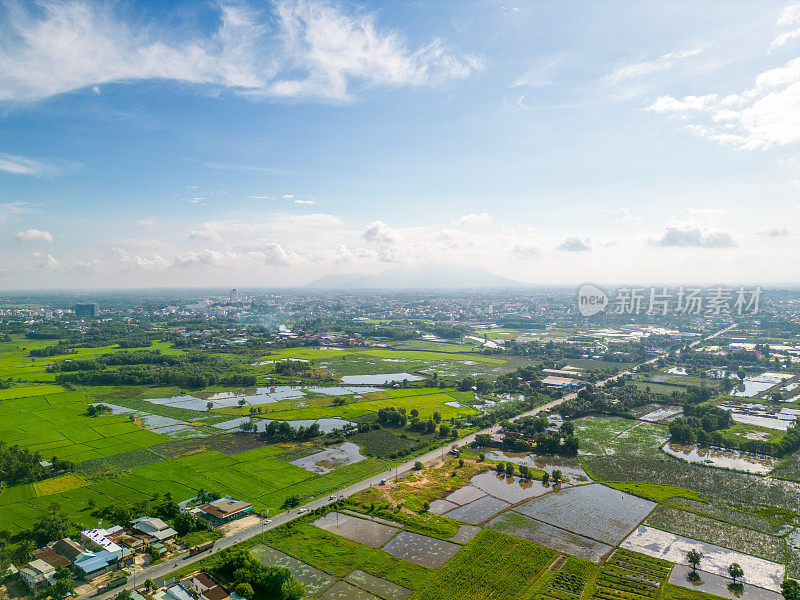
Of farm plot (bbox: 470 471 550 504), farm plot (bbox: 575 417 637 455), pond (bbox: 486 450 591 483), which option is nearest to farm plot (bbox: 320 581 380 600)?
farm plot (bbox: 470 471 550 504)

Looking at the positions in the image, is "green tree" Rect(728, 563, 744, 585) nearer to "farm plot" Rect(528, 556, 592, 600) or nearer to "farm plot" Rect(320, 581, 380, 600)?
"farm plot" Rect(528, 556, 592, 600)

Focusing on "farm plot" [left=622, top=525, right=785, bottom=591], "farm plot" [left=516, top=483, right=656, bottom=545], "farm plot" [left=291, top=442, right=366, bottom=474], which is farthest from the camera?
"farm plot" [left=291, top=442, right=366, bottom=474]

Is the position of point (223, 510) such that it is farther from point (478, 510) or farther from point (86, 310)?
point (86, 310)

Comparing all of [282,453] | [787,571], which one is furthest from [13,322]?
[787,571]

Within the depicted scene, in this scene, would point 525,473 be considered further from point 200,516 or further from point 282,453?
point 200,516

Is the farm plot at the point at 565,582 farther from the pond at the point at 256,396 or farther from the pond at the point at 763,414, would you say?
the pond at the point at 256,396

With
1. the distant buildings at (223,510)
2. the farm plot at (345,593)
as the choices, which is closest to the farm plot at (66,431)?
the distant buildings at (223,510)

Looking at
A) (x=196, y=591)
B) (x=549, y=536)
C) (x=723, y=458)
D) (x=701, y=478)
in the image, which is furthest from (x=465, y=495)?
(x=723, y=458)
